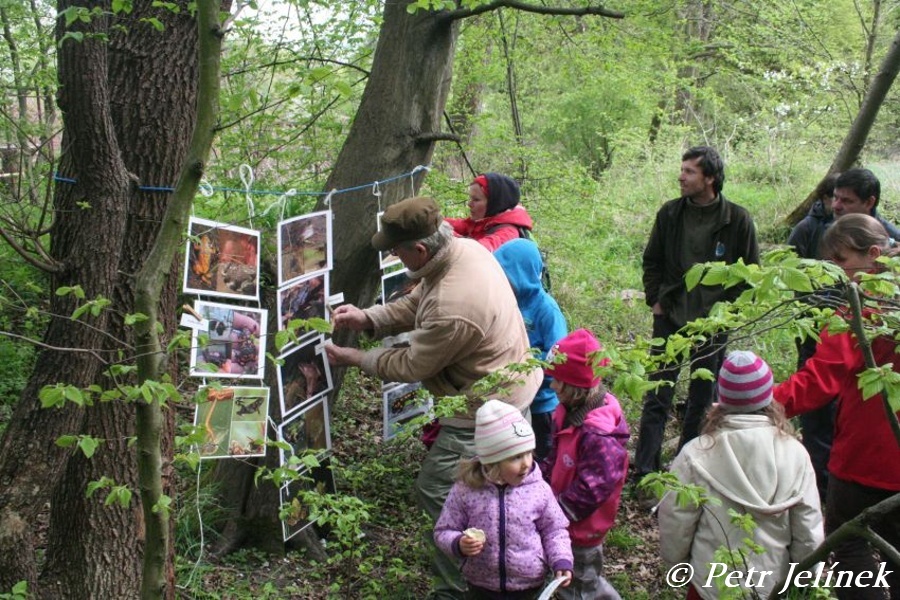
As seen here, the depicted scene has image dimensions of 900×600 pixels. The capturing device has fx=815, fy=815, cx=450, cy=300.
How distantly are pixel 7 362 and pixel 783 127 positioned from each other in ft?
38.3

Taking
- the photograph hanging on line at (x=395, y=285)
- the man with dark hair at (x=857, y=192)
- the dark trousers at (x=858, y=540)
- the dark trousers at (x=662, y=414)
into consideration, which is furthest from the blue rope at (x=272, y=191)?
the dark trousers at (x=858, y=540)

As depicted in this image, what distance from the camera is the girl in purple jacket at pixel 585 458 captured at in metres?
3.42

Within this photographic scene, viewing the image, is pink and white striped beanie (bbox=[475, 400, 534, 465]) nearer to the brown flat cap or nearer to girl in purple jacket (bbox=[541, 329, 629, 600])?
girl in purple jacket (bbox=[541, 329, 629, 600])

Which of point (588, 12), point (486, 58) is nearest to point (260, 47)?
point (588, 12)

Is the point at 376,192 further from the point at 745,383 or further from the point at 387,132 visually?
the point at 745,383

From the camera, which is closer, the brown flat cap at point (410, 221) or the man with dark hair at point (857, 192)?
the brown flat cap at point (410, 221)

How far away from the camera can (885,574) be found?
334 centimetres

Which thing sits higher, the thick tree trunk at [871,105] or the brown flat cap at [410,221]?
the thick tree trunk at [871,105]

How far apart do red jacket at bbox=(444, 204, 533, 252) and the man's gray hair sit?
35.9 inches

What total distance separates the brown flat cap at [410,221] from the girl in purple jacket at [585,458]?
2.42 ft

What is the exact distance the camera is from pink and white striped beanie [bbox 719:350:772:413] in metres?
3.08

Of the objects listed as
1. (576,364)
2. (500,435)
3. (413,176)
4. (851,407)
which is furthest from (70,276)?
(851,407)

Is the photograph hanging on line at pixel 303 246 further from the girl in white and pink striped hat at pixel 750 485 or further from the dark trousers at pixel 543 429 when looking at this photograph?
the girl in white and pink striped hat at pixel 750 485

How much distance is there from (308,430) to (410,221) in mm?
1289
